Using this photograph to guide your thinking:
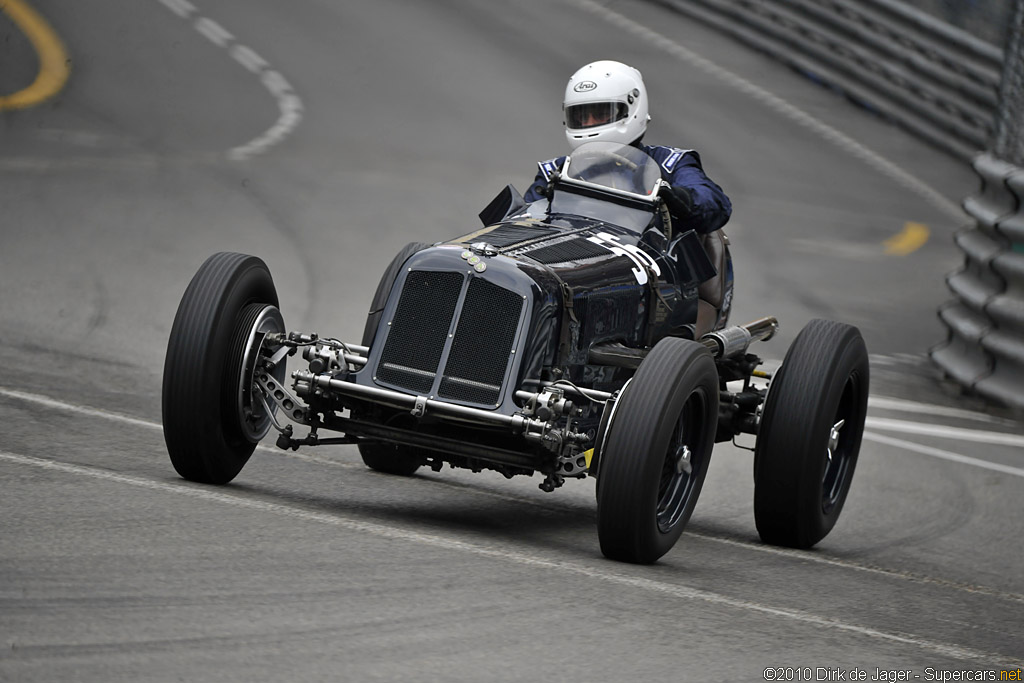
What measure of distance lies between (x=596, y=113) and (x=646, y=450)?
2.61 meters

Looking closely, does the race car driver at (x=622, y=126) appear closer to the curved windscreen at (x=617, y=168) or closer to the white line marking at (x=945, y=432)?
the curved windscreen at (x=617, y=168)

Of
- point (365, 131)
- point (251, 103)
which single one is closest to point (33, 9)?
point (251, 103)

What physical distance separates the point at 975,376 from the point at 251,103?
945 centimetres

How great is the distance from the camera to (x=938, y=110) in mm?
21031

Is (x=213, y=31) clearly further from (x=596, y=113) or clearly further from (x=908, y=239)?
(x=596, y=113)

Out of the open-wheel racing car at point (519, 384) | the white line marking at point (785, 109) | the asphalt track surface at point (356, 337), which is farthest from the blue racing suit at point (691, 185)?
the white line marking at point (785, 109)

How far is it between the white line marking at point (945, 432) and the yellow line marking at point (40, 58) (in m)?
9.74

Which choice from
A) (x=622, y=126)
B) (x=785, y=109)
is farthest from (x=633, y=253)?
(x=785, y=109)

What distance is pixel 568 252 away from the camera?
6863mm

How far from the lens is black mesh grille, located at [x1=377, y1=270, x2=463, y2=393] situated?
6.30m

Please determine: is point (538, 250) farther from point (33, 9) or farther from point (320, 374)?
point (33, 9)

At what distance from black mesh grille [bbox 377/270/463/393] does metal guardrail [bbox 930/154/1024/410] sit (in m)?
5.95

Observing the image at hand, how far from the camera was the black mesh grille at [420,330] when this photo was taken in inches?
248

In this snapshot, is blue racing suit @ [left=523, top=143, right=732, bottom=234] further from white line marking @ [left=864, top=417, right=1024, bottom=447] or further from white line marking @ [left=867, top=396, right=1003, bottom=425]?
white line marking @ [left=867, top=396, right=1003, bottom=425]
